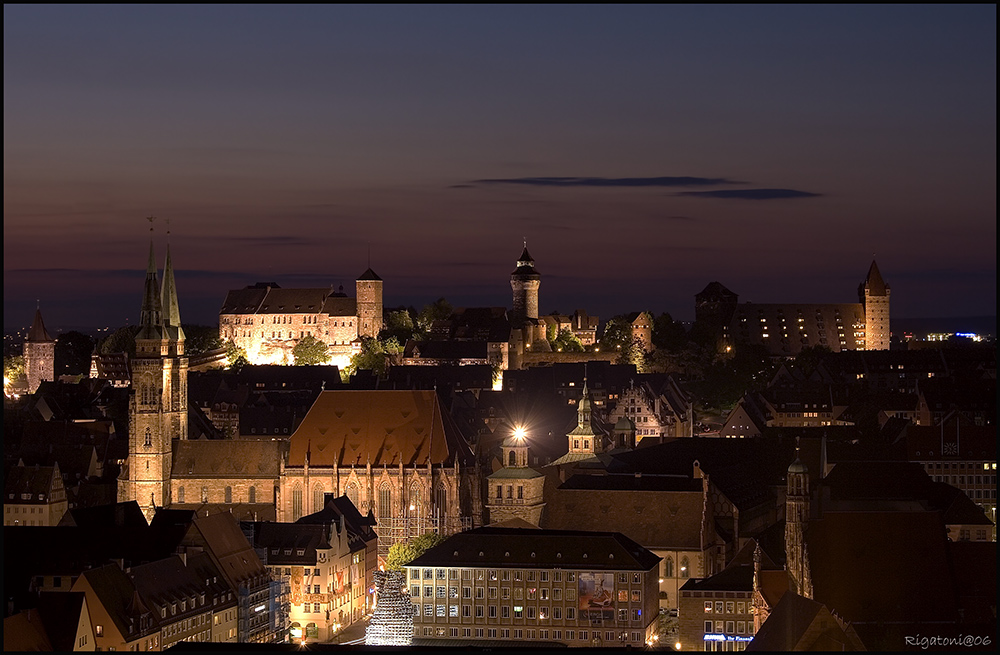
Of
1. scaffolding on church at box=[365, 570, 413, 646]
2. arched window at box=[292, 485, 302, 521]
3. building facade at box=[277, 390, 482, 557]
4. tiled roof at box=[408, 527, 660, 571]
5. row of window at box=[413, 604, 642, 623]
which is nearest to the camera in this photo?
scaffolding on church at box=[365, 570, 413, 646]

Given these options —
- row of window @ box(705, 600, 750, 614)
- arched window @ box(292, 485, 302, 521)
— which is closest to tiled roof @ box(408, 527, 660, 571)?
row of window @ box(705, 600, 750, 614)

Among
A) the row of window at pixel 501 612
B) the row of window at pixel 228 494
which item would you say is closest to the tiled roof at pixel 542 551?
the row of window at pixel 501 612

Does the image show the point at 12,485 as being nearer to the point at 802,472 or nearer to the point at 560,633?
the point at 560,633

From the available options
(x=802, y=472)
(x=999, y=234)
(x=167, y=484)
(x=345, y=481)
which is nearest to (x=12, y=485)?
(x=167, y=484)

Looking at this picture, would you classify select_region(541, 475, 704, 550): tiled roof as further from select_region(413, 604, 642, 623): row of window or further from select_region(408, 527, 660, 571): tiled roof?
select_region(413, 604, 642, 623): row of window

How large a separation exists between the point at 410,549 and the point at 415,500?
25.7ft

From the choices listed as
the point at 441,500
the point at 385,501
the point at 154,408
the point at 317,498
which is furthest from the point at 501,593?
the point at 154,408

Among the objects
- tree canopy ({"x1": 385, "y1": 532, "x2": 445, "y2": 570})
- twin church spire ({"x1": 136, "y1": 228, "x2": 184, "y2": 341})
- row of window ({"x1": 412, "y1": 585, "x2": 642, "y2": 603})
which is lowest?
row of window ({"x1": 412, "y1": 585, "x2": 642, "y2": 603})

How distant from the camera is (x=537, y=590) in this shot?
104m

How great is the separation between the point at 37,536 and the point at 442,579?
881 inches

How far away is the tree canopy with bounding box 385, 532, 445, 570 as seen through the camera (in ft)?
367

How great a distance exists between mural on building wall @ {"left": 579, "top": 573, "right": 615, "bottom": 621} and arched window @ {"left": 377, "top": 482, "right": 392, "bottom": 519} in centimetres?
2126

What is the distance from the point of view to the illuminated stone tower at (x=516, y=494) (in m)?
114

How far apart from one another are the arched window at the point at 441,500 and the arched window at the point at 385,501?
3.03 metres
